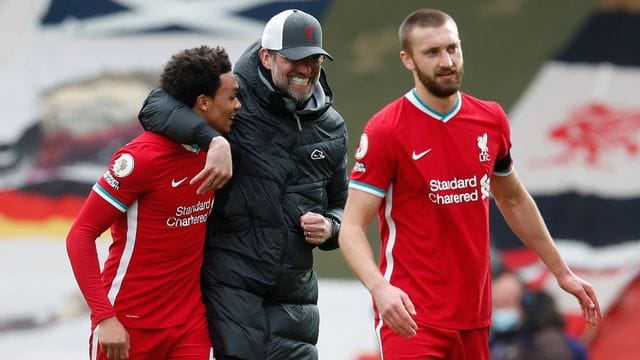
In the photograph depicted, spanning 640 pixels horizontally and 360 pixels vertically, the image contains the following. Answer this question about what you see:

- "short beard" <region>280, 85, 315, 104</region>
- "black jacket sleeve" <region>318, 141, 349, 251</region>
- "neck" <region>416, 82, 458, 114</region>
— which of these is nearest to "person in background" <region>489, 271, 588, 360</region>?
"black jacket sleeve" <region>318, 141, 349, 251</region>

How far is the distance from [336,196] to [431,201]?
88cm

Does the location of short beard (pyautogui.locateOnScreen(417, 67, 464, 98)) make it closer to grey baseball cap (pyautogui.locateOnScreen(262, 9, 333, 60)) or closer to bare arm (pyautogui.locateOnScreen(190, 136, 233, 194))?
grey baseball cap (pyautogui.locateOnScreen(262, 9, 333, 60))

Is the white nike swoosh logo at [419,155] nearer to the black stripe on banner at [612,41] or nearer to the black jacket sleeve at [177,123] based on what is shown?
the black jacket sleeve at [177,123]

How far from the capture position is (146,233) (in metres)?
5.09

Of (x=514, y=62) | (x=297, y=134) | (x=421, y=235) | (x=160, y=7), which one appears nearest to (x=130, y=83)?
(x=160, y=7)

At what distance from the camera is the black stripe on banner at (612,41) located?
800 cm

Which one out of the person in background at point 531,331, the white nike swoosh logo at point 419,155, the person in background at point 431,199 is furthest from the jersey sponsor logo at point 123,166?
the person in background at point 531,331

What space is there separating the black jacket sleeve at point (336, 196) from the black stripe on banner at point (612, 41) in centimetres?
289

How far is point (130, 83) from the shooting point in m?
8.38

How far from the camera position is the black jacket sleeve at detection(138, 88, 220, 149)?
5047 mm

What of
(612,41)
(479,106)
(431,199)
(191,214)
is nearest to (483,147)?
(479,106)

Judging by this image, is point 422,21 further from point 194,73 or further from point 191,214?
point 191,214

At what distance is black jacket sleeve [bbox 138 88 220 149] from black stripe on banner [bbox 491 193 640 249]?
132 inches

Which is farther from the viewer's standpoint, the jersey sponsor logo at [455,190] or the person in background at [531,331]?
the person in background at [531,331]
